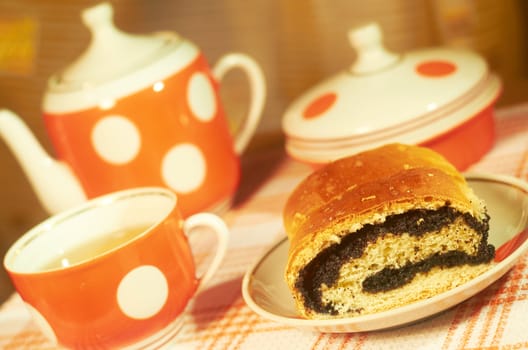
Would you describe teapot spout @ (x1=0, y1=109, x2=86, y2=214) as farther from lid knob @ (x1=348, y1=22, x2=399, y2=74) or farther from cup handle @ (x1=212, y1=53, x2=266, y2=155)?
lid knob @ (x1=348, y1=22, x2=399, y2=74)

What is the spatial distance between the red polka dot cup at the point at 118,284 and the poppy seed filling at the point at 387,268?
0.11m

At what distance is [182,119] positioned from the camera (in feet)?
2.54

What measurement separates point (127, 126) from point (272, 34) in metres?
0.37

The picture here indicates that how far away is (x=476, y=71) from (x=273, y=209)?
271 millimetres

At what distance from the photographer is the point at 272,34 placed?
104cm

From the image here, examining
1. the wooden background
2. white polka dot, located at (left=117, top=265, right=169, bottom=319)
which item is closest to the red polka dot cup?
white polka dot, located at (left=117, top=265, right=169, bottom=319)

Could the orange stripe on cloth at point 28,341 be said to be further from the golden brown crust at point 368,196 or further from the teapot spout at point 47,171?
the golden brown crust at point 368,196

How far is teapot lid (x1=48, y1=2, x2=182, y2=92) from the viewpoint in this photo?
0.77m

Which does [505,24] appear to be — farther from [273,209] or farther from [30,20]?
[30,20]

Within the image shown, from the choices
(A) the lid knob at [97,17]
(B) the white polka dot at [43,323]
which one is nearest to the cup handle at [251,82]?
(A) the lid knob at [97,17]

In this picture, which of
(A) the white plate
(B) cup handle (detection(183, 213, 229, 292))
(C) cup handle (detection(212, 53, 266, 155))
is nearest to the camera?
(A) the white plate

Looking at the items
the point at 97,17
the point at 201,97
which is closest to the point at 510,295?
the point at 201,97

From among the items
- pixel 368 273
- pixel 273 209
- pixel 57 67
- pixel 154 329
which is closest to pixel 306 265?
pixel 368 273

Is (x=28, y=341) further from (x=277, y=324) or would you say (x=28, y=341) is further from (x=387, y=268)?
(x=387, y=268)
